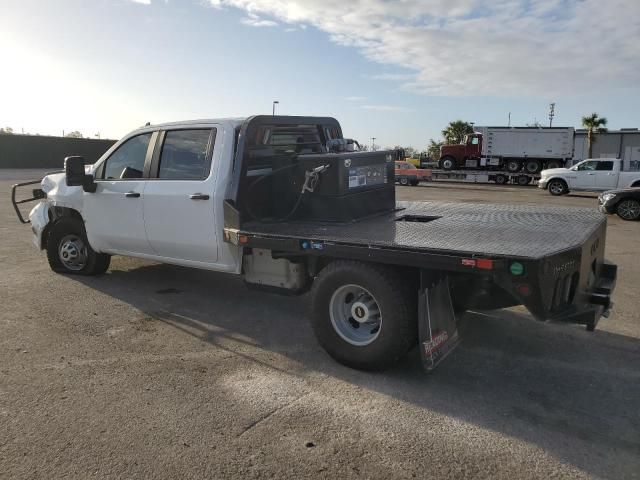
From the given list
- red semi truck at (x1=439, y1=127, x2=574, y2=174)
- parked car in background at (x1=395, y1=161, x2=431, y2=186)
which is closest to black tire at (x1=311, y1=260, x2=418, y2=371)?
parked car in background at (x1=395, y1=161, x2=431, y2=186)

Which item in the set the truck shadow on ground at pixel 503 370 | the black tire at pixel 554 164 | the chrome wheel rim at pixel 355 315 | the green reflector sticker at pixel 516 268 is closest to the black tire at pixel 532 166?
the black tire at pixel 554 164

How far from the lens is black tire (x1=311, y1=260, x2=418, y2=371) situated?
3818mm

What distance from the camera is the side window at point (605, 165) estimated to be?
2191cm

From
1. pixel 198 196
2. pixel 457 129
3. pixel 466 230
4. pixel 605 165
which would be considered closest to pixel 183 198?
pixel 198 196

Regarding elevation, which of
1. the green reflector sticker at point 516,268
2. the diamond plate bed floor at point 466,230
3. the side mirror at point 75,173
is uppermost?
the side mirror at point 75,173

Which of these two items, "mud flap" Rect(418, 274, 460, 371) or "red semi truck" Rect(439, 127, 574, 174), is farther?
"red semi truck" Rect(439, 127, 574, 174)

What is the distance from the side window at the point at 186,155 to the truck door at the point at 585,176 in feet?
69.0

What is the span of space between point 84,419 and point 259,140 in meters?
2.99

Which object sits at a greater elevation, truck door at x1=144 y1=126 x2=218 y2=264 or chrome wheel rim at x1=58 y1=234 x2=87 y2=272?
truck door at x1=144 y1=126 x2=218 y2=264

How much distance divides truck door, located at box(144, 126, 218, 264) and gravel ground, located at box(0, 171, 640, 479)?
2.42 feet

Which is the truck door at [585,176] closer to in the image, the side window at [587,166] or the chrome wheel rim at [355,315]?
the side window at [587,166]

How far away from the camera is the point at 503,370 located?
421 cm

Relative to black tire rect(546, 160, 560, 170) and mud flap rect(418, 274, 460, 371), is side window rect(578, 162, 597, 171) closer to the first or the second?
black tire rect(546, 160, 560, 170)

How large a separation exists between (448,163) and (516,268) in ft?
108
